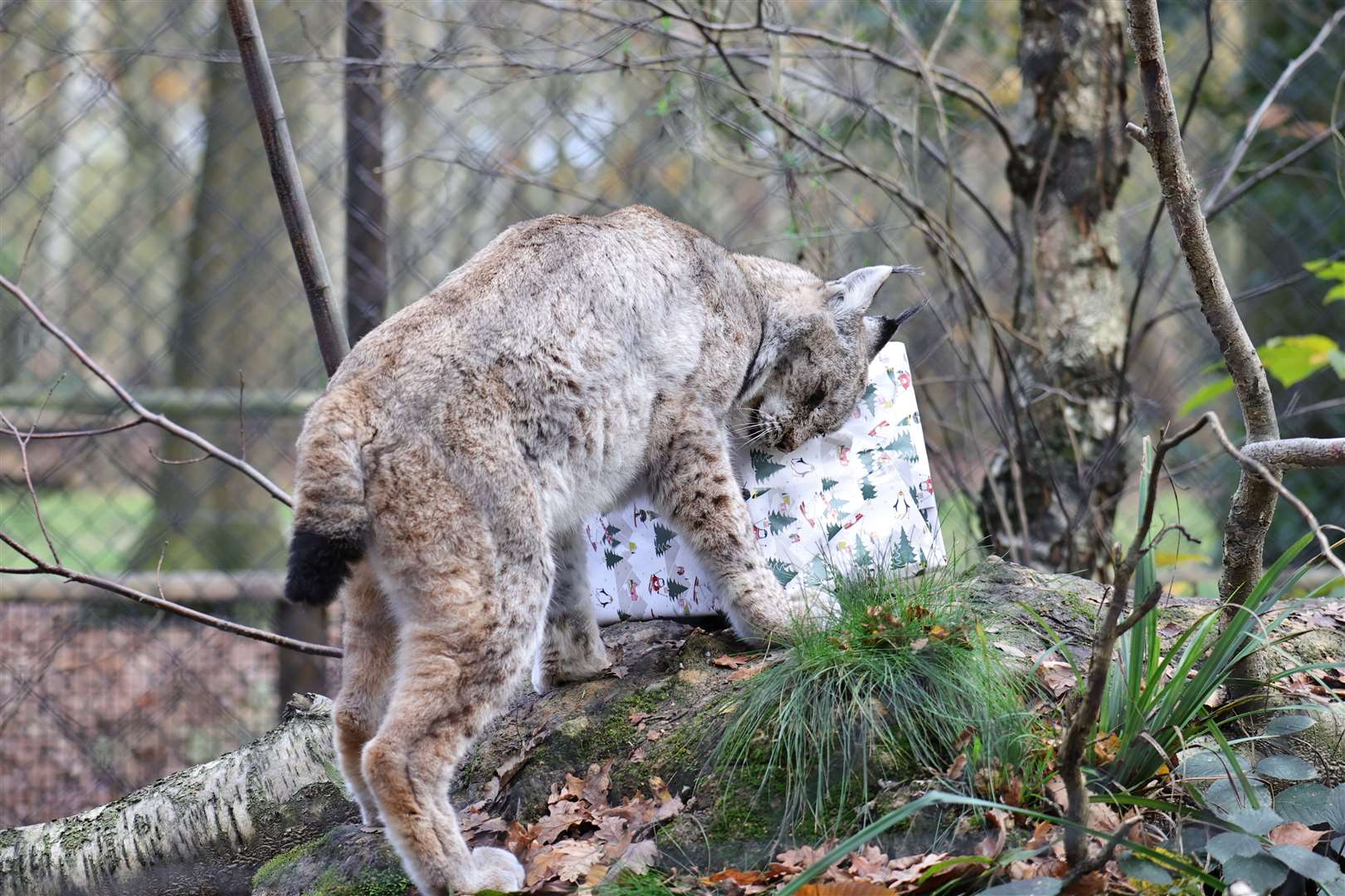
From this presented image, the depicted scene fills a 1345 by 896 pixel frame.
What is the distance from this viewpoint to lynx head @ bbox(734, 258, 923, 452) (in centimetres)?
376

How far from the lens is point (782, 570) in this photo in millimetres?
3584

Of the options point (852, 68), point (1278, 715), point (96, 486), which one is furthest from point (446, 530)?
point (96, 486)

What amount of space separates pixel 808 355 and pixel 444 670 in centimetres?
170

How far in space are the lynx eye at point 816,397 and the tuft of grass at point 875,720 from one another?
1050mm

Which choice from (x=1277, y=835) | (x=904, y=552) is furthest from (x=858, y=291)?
(x=1277, y=835)

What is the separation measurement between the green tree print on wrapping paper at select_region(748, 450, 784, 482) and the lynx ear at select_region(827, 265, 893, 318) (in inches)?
22.2

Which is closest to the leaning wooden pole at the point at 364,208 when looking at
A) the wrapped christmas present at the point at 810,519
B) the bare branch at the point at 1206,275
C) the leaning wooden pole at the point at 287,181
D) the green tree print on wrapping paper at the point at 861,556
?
the leaning wooden pole at the point at 287,181

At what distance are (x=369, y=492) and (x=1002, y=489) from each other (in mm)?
2979

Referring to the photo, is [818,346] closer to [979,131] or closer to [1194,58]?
[979,131]

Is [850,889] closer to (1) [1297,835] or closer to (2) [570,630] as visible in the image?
(1) [1297,835]

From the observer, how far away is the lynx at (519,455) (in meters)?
2.70

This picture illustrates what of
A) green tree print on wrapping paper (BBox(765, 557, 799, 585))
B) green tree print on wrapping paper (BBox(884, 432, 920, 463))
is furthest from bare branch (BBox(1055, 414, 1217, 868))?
green tree print on wrapping paper (BBox(884, 432, 920, 463))

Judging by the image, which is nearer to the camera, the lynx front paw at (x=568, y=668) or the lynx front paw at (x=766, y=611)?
the lynx front paw at (x=766, y=611)

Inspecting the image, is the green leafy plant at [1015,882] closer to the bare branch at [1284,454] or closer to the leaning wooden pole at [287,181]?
the bare branch at [1284,454]
